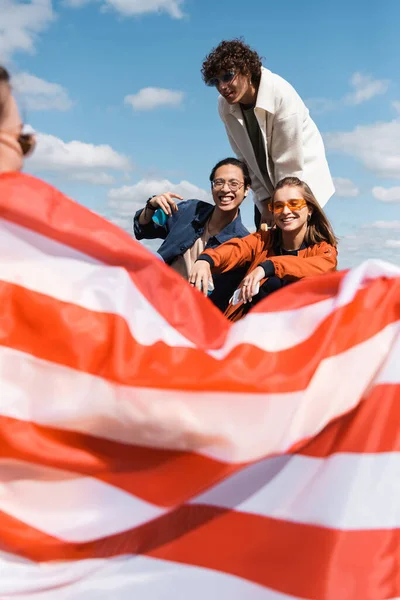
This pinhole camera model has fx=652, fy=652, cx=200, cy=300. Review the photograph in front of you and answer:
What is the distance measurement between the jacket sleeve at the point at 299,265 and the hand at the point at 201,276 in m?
0.39

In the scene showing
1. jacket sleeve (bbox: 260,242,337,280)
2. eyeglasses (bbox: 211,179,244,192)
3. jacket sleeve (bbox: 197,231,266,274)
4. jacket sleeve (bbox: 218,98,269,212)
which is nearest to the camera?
jacket sleeve (bbox: 260,242,337,280)

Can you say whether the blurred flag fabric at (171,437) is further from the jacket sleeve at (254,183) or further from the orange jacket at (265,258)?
the jacket sleeve at (254,183)

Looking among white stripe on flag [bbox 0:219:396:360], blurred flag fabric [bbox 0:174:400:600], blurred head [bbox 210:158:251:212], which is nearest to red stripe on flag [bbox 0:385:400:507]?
blurred flag fabric [bbox 0:174:400:600]

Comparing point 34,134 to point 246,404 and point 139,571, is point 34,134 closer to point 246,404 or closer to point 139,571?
point 246,404

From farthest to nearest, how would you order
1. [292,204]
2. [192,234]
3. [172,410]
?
1. [192,234]
2. [292,204]
3. [172,410]

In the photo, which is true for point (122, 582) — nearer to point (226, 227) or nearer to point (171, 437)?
point (171, 437)

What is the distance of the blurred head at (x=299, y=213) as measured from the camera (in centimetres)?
479

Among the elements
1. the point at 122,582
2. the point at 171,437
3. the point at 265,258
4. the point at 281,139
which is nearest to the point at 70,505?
A: the point at 122,582

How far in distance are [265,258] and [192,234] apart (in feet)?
2.55

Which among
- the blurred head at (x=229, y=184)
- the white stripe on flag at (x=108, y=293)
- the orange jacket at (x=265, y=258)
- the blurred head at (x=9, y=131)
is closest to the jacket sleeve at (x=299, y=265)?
the orange jacket at (x=265, y=258)

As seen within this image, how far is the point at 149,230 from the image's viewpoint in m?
5.66

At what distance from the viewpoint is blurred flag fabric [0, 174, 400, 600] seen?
2059 mm

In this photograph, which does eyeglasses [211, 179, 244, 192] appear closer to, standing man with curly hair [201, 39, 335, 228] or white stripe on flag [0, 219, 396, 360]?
standing man with curly hair [201, 39, 335, 228]

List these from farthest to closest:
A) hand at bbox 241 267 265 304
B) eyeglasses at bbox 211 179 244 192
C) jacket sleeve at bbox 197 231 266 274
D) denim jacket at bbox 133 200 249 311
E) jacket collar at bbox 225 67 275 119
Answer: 1. eyeglasses at bbox 211 179 244 192
2. denim jacket at bbox 133 200 249 311
3. jacket collar at bbox 225 67 275 119
4. jacket sleeve at bbox 197 231 266 274
5. hand at bbox 241 267 265 304
